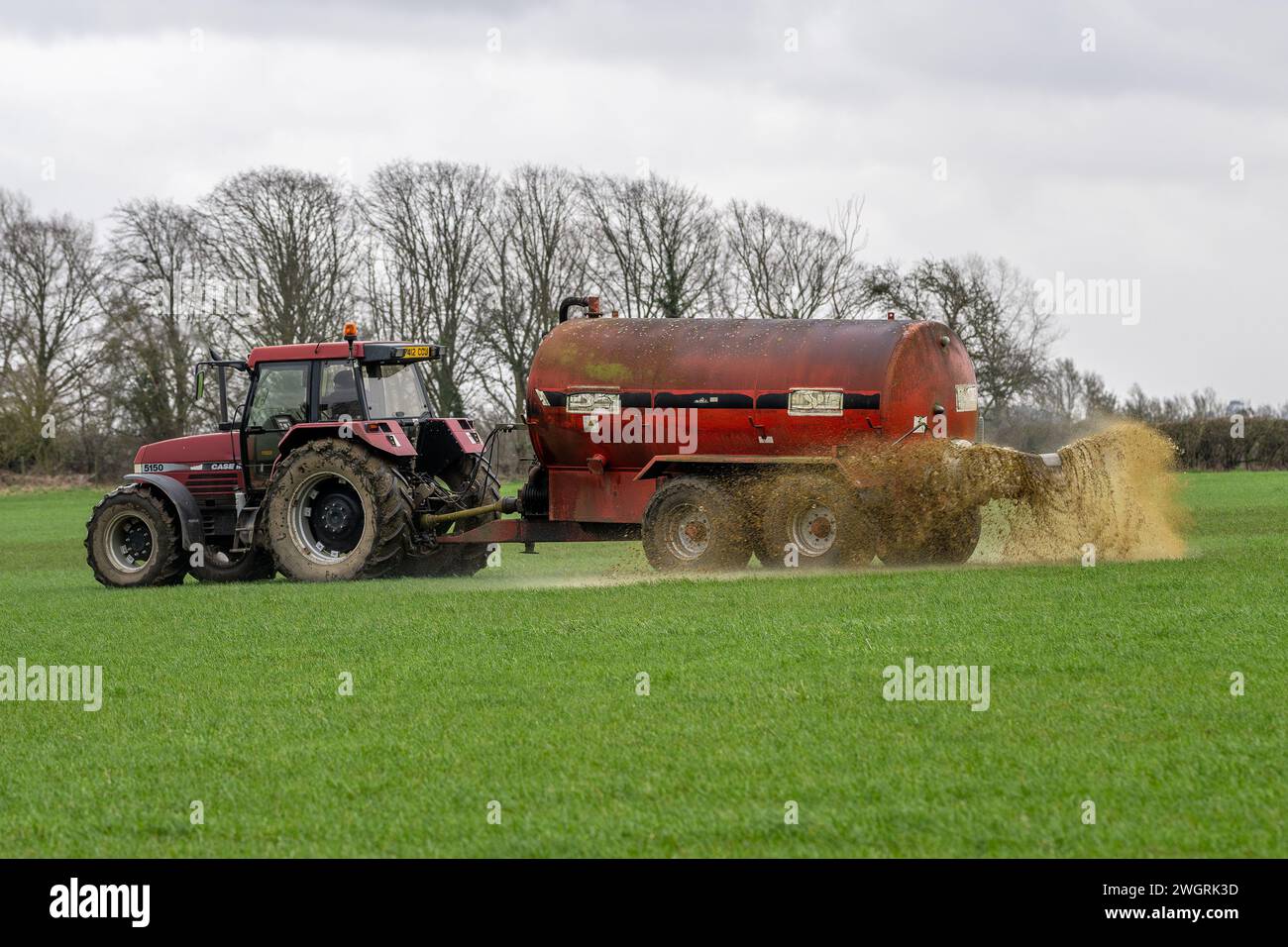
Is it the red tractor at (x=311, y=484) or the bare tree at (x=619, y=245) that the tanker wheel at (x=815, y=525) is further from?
the bare tree at (x=619, y=245)

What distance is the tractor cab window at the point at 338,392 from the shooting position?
18906 mm

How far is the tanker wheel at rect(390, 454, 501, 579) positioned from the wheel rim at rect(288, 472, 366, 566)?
3.35ft

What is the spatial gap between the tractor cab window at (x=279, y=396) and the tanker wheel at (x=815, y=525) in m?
5.71

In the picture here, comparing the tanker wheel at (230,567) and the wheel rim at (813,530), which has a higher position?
the wheel rim at (813,530)

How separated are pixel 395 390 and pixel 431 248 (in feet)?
130

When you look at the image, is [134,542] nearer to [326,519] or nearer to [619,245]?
[326,519]

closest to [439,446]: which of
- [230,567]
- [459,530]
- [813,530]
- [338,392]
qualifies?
[459,530]

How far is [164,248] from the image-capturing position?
59531mm

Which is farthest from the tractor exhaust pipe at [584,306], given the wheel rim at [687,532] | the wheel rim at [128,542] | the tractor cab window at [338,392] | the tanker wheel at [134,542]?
the wheel rim at [128,542]

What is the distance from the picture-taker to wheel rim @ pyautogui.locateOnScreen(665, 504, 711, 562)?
59.7ft

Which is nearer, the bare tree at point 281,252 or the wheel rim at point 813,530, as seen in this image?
the wheel rim at point 813,530

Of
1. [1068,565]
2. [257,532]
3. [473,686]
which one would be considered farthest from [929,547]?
[473,686]

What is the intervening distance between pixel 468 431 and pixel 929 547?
605cm
